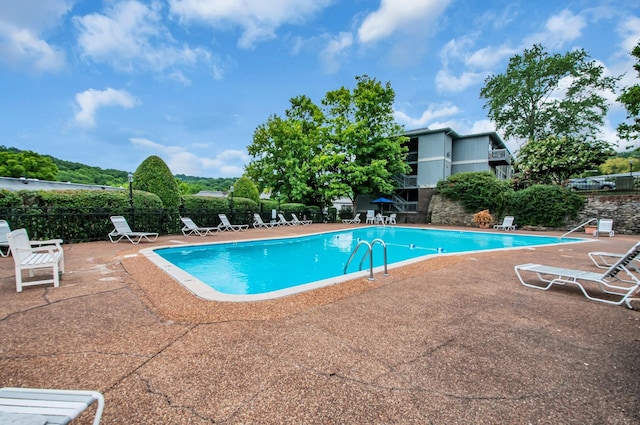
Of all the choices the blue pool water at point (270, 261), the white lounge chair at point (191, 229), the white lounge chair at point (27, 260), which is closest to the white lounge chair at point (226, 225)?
the white lounge chair at point (191, 229)

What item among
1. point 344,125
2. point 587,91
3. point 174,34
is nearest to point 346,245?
point 174,34

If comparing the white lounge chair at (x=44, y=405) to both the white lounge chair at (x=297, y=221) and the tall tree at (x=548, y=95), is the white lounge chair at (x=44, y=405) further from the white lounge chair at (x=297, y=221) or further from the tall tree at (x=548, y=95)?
the tall tree at (x=548, y=95)

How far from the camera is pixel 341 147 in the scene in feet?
75.0

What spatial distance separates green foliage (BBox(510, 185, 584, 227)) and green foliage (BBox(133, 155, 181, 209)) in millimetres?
19739

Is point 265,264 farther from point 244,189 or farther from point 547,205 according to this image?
point 547,205

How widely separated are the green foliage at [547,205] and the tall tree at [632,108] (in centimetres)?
480

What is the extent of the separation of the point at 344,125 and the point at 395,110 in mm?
4462

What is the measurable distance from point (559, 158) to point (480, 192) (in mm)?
6804

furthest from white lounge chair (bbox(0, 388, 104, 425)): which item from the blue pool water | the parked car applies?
the parked car

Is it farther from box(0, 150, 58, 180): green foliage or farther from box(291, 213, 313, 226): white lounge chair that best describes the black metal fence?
box(0, 150, 58, 180): green foliage

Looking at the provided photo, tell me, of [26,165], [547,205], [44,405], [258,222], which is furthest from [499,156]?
[26,165]

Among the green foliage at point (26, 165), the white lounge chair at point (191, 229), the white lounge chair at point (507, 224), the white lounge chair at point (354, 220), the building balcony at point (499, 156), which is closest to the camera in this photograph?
the white lounge chair at point (191, 229)

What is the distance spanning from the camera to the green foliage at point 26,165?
34781 mm

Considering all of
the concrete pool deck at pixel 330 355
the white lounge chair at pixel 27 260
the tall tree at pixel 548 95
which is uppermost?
the tall tree at pixel 548 95
